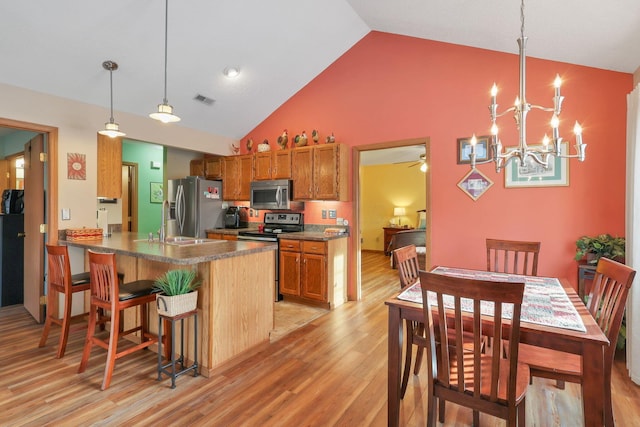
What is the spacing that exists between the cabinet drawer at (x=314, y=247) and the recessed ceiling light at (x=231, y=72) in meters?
2.31

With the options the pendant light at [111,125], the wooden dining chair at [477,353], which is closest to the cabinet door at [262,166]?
the pendant light at [111,125]

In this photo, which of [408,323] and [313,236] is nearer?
[408,323]

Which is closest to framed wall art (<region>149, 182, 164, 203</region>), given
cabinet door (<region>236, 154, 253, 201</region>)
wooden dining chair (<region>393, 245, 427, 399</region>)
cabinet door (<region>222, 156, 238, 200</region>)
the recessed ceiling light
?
cabinet door (<region>222, 156, 238, 200</region>)

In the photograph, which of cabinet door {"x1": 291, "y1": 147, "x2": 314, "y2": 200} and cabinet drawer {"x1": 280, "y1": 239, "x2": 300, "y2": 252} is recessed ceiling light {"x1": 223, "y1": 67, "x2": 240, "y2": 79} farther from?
cabinet drawer {"x1": 280, "y1": 239, "x2": 300, "y2": 252}

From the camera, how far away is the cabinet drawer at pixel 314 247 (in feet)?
13.1

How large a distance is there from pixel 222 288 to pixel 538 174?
10.7ft

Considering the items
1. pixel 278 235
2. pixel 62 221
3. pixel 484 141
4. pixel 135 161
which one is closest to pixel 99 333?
pixel 62 221

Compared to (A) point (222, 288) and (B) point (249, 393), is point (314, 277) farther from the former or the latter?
(B) point (249, 393)

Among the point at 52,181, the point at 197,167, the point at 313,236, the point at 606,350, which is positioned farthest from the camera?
the point at 197,167

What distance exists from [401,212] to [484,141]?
5.47m

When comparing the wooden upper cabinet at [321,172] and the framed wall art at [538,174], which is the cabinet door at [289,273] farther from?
the framed wall art at [538,174]

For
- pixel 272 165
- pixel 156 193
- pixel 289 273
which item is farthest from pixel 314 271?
pixel 156 193

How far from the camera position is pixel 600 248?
2.78 metres

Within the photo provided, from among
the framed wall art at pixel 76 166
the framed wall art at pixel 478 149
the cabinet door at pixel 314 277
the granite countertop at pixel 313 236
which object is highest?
the framed wall art at pixel 478 149
